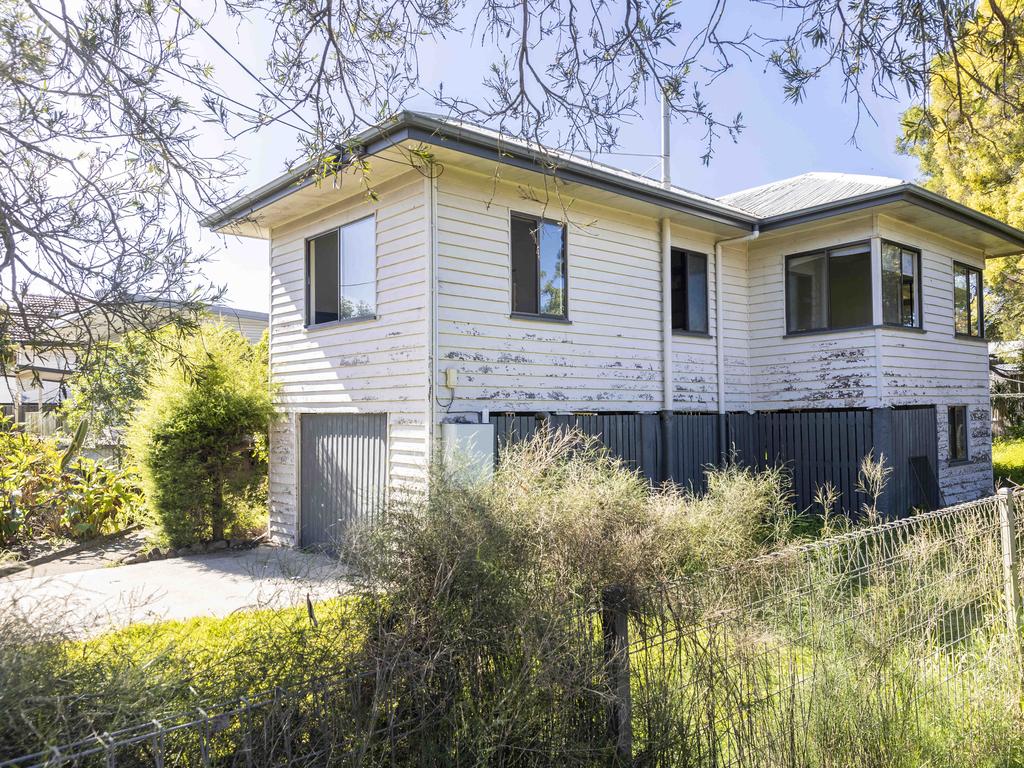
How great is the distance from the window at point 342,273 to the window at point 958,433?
10199 mm

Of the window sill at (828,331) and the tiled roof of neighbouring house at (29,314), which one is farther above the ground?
the window sill at (828,331)

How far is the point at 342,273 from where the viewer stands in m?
9.40

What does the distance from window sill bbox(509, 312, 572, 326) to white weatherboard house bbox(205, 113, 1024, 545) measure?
0.10 feet

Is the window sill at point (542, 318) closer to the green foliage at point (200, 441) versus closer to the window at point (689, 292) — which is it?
the window at point (689, 292)

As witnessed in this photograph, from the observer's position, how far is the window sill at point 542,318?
28.4ft

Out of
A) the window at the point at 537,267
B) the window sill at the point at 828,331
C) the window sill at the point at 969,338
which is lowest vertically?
the window sill at the point at 828,331

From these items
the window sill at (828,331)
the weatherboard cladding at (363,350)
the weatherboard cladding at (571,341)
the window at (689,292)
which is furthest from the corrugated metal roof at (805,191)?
the weatherboard cladding at (363,350)

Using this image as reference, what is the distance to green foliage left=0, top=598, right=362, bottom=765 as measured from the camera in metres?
1.80

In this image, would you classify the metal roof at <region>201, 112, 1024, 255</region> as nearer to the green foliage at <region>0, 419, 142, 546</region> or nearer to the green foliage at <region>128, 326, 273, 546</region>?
the green foliage at <region>128, 326, 273, 546</region>

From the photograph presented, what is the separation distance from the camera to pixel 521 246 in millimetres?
8898

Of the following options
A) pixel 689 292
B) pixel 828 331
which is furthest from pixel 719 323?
pixel 828 331

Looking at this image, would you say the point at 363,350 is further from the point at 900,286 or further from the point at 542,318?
the point at 900,286

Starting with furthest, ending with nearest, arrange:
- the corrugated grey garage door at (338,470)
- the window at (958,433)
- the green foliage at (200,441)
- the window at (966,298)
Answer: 1. the window at (966,298)
2. the window at (958,433)
3. the green foliage at (200,441)
4. the corrugated grey garage door at (338,470)

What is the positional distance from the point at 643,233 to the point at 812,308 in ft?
10.5
